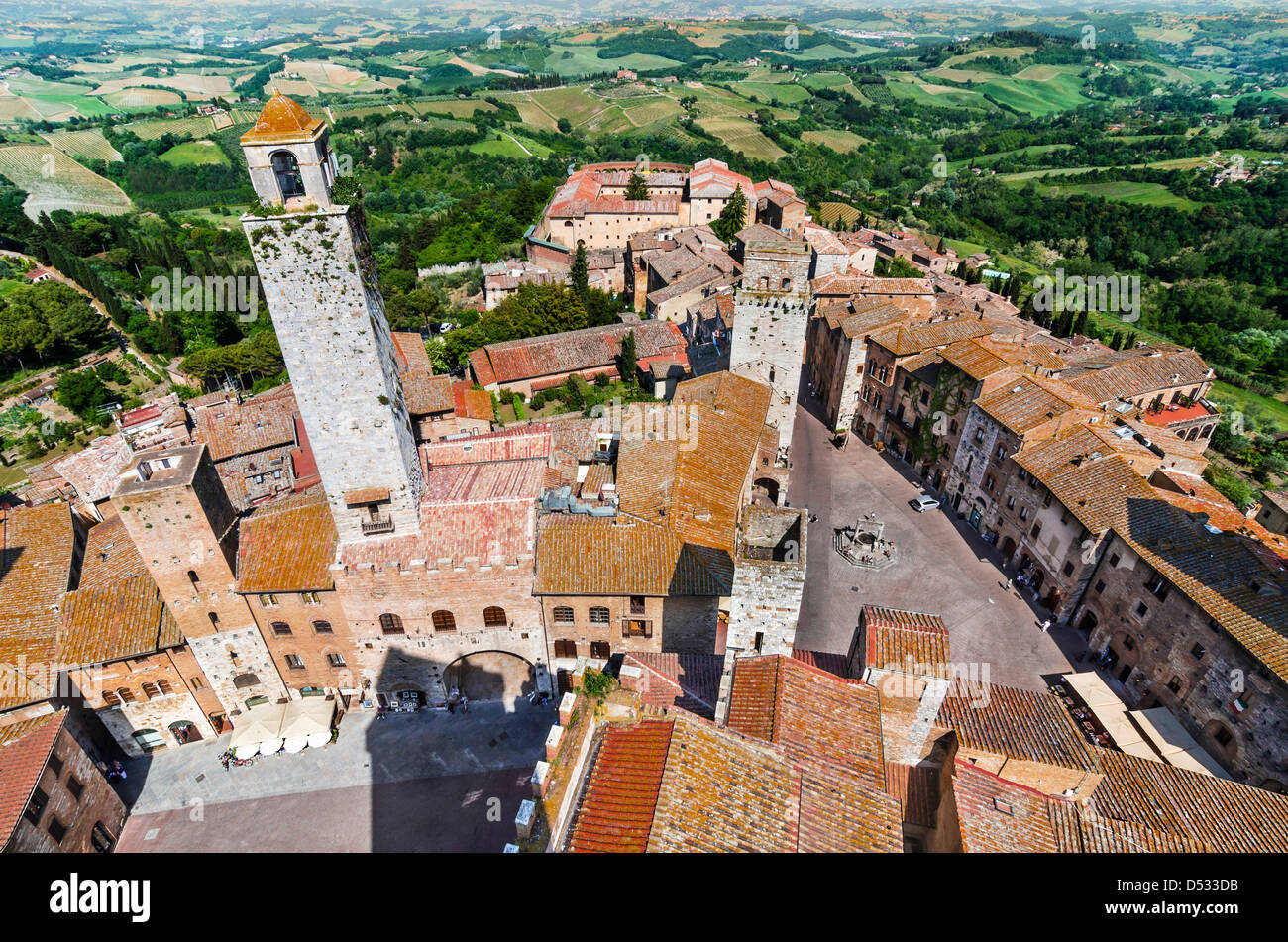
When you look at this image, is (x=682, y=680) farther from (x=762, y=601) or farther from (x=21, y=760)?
(x=21, y=760)

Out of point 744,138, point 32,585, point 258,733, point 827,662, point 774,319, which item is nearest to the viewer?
point 827,662

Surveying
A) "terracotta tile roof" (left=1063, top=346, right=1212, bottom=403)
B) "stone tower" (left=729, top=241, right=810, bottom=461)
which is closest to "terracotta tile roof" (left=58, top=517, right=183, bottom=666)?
"stone tower" (left=729, top=241, right=810, bottom=461)

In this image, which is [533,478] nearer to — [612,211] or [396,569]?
[396,569]

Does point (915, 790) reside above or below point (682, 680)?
below

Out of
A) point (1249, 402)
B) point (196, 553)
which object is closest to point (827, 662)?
point (196, 553)

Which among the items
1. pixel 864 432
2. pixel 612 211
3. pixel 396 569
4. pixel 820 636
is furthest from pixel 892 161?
pixel 396 569

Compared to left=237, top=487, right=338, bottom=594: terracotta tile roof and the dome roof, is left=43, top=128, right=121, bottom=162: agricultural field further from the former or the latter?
the dome roof
